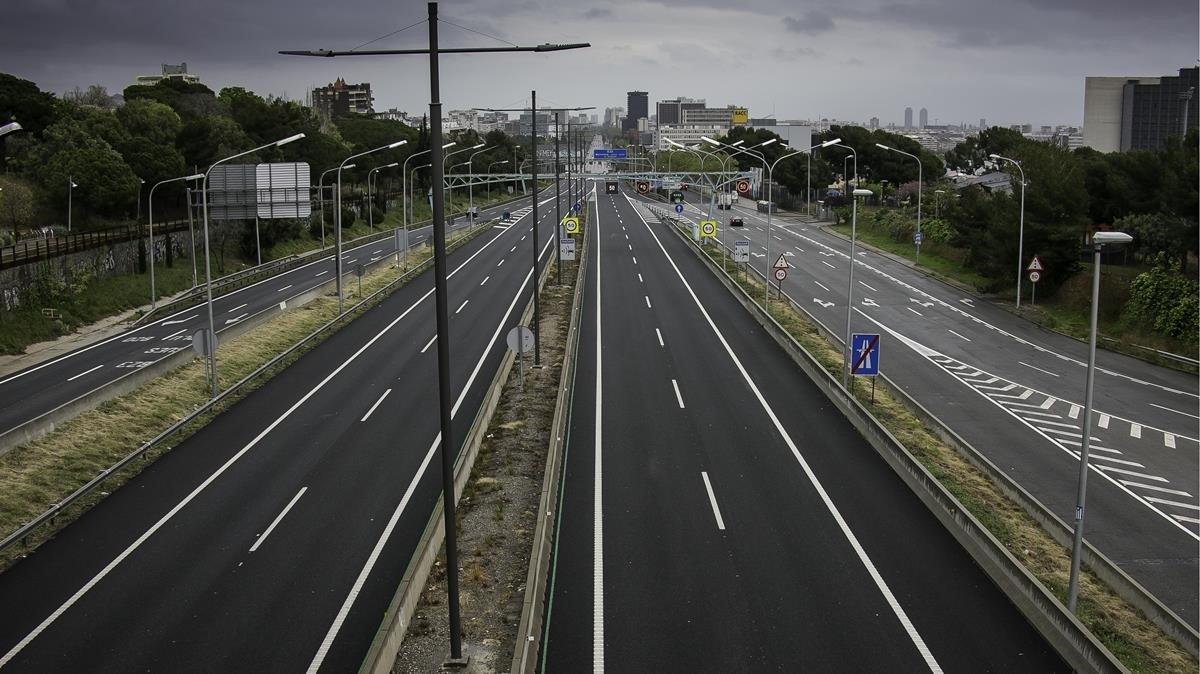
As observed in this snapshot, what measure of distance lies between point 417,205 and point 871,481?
106 meters

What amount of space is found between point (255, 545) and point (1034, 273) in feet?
138

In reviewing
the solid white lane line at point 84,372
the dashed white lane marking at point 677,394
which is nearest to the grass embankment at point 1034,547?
the dashed white lane marking at point 677,394

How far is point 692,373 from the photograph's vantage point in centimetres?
3544

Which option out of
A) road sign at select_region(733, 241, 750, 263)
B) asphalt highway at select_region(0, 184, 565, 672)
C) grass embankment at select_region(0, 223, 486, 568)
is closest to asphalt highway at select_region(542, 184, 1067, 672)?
asphalt highway at select_region(0, 184, 565, 672)

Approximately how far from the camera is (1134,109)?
146000mm

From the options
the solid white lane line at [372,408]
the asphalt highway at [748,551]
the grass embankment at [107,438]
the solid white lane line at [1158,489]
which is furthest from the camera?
the solid white lane line at [372,408]

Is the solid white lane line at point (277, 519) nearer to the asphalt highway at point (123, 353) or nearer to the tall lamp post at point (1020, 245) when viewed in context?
the asphalt highway at point (123, 353)

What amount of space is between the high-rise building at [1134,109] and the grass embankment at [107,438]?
141249 millimetres

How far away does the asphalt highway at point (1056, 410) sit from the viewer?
844 inches

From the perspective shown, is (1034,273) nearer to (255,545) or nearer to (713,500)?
(713,500)

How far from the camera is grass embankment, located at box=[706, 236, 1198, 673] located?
15.5 meters

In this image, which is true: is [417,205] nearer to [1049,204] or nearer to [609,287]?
[609,287]

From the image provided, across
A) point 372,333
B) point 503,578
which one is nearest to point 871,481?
point 503,578

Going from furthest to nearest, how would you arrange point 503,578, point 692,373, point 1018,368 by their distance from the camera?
point 1018,368 → point 692,373 → point 503,578
